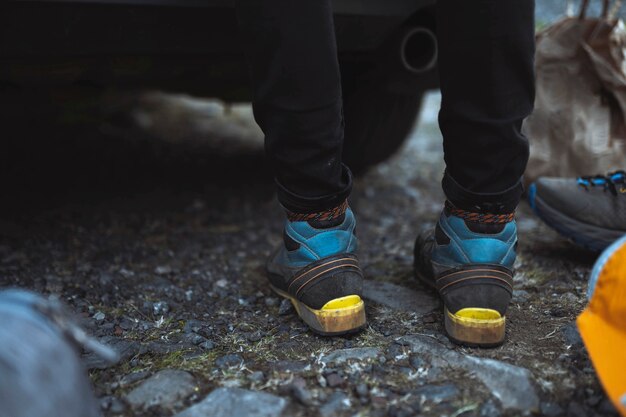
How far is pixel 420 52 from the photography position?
1.98 m

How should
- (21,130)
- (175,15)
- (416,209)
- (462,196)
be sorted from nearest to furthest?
(462,196)
(175,15)
(416,209)
(21,130)

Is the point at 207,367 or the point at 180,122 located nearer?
the point at 207,367

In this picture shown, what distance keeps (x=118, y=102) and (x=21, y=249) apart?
1.56 metres

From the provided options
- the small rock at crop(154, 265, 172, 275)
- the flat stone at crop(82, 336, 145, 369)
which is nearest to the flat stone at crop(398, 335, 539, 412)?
the flat stone at crop(82, 336, 145, 369)

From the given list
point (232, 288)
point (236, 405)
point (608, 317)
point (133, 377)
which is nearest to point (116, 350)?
point (133, 377)

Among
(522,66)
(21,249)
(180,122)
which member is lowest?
(180,122)

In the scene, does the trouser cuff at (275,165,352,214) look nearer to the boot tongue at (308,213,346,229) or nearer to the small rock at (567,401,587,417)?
the boot tongue at (308,213,346,229)

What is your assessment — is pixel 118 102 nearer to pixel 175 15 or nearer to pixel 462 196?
pixel 175 15

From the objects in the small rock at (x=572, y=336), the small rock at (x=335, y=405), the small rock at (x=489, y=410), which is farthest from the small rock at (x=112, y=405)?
the small rock at (x=572, y=336)

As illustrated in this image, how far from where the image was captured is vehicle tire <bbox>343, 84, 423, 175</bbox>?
2.24m

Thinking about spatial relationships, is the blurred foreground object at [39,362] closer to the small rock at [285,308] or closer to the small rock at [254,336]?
the small rock at [254,336]

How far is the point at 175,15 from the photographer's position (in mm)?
1496

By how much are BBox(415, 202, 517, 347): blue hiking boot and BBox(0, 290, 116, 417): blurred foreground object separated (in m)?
0.68

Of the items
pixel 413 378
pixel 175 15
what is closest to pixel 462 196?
pixel 413 378
